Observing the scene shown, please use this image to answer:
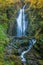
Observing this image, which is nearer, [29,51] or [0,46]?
[0,46]

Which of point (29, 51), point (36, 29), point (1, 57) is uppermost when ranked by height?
point (1, 57)

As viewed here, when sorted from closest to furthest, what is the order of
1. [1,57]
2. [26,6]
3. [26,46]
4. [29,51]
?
[1,57], [29,51], [26,46], [26,6]

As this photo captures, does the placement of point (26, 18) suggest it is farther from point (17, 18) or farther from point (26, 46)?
point (26, 46)

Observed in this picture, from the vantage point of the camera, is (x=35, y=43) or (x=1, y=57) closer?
(x=1, y=57)

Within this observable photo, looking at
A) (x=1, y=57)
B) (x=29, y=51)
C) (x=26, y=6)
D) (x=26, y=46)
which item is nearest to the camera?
(x=1, y=57)

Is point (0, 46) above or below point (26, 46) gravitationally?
above

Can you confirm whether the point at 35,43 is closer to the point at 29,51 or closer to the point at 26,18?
the point at 29,51

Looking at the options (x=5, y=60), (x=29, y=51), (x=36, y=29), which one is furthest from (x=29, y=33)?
(x=5, y=60)

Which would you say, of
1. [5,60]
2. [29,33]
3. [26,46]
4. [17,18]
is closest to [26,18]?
[17,18]

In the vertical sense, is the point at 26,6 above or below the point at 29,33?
above
